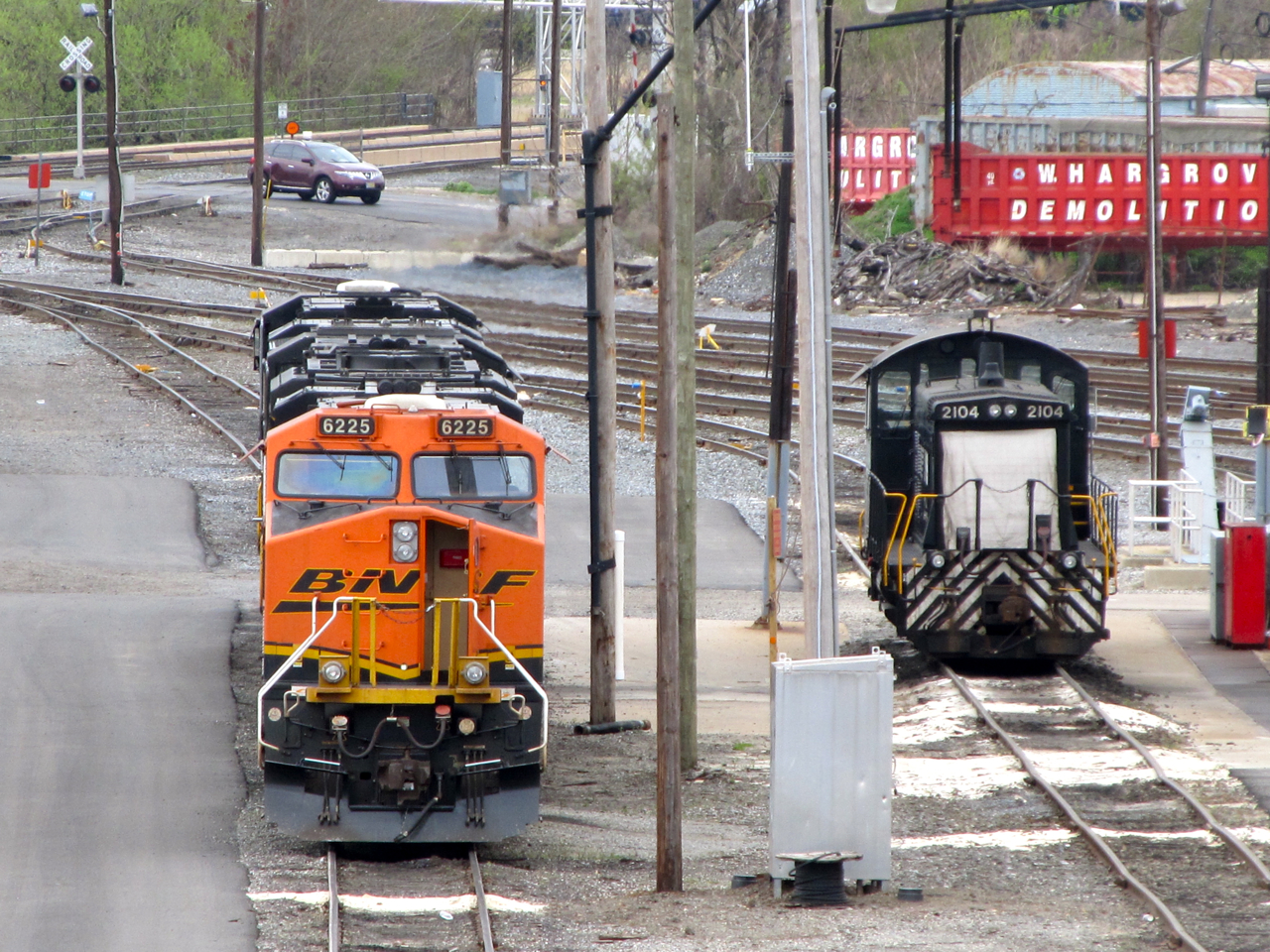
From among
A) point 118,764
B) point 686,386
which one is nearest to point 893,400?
point 686,386

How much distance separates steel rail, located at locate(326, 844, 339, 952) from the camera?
28.1ft

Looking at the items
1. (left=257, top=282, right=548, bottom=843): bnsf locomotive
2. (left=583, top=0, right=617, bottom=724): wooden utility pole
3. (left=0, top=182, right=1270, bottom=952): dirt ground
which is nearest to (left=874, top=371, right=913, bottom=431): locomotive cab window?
(left=0, top=182, right=1270, bottom=952): dirt ground

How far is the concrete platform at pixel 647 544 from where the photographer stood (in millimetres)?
21156

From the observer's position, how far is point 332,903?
→ 914 cm

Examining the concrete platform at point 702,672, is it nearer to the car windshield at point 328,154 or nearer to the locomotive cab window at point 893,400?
the locomotive cab window at point 893,400

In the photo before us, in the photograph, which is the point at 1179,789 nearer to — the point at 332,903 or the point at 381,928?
the point at 381,928

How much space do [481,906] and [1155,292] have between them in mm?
18501

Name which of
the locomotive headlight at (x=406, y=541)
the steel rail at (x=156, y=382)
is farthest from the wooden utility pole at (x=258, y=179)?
the locomotive headlight at (x=406, y=541)

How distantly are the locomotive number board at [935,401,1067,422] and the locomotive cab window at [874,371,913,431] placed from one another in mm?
1127

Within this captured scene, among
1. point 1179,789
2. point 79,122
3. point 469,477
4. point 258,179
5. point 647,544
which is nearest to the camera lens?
point 469,477

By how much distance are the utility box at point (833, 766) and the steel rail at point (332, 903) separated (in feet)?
8.64

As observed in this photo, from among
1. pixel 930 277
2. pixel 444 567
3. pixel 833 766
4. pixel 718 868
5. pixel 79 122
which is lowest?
pixel 718 868

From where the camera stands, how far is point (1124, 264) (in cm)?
4281

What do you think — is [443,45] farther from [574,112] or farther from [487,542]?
[487,542]
